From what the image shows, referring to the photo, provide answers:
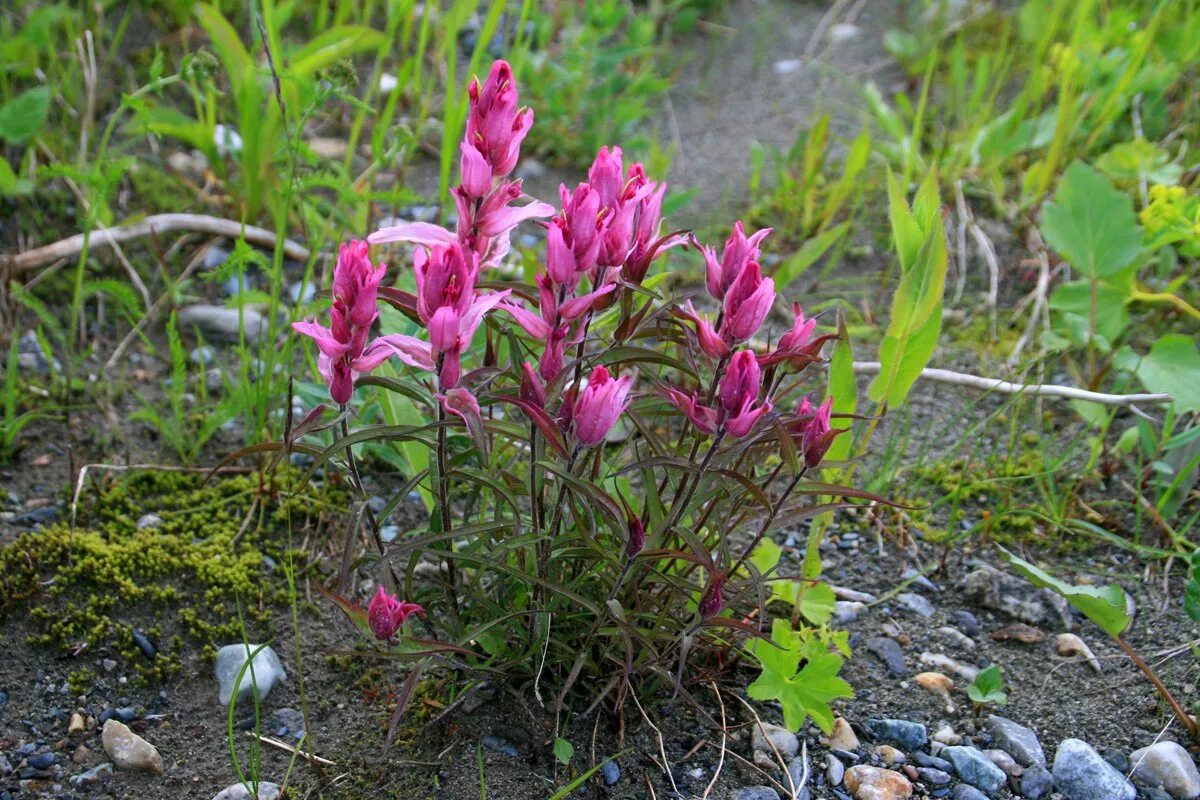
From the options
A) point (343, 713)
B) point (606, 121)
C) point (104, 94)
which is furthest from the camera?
point (606, 121)

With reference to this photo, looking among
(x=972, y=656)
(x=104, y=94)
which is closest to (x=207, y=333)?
A: (x=104, y=94)

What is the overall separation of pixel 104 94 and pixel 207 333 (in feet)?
3.49

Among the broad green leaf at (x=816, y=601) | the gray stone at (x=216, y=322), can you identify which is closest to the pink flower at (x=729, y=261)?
the broad green leaf at (x=816, y=601)

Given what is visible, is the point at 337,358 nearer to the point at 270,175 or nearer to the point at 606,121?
the point at 270,175

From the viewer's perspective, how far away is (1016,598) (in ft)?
6.92

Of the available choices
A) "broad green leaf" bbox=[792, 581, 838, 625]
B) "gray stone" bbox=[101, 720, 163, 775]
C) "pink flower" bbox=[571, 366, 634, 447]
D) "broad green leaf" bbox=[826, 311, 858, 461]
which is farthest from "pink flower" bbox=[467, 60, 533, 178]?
"gray stone" bbox=[101, 720, 163, 775]

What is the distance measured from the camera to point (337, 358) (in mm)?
1380

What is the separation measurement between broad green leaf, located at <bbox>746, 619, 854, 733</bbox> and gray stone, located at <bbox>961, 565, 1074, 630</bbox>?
0.58 metres

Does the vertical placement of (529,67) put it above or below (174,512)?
above

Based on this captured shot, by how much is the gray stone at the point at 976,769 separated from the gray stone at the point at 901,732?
47 millimetres

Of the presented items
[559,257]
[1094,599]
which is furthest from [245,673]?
[1094,599]

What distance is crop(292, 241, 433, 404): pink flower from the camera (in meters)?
1.33

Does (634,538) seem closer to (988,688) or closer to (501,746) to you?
(501,746)

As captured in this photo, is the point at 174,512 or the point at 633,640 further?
the point at 174,512
